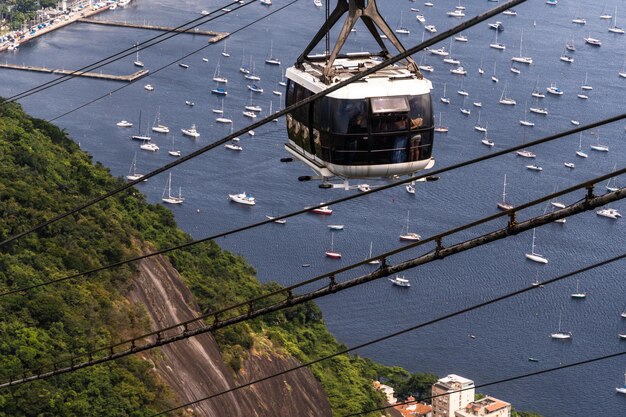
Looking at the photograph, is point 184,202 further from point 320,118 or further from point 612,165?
point 320,118

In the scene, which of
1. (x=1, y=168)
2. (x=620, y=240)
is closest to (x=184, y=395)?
(x=1, y=168)

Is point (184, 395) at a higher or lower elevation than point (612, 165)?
higher

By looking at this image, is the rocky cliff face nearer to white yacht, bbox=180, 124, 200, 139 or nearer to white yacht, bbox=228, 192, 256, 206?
white yacht, bbox=228, 192, 256, 206

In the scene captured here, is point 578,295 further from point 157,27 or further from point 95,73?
point 157,27

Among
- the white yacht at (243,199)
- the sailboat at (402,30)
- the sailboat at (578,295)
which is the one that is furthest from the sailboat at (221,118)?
the sailboat at (578,295)

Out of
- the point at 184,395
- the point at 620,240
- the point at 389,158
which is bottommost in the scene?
the point at 620,240

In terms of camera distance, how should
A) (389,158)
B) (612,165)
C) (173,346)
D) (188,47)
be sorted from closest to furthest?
(389,158) → (173,346) → (612,165) → (188,47)

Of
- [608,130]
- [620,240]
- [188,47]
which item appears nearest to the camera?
[620,240]

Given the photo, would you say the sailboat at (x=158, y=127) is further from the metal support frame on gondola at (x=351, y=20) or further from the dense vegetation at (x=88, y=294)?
the metal support frame on gondola at (x=351, y=20)
